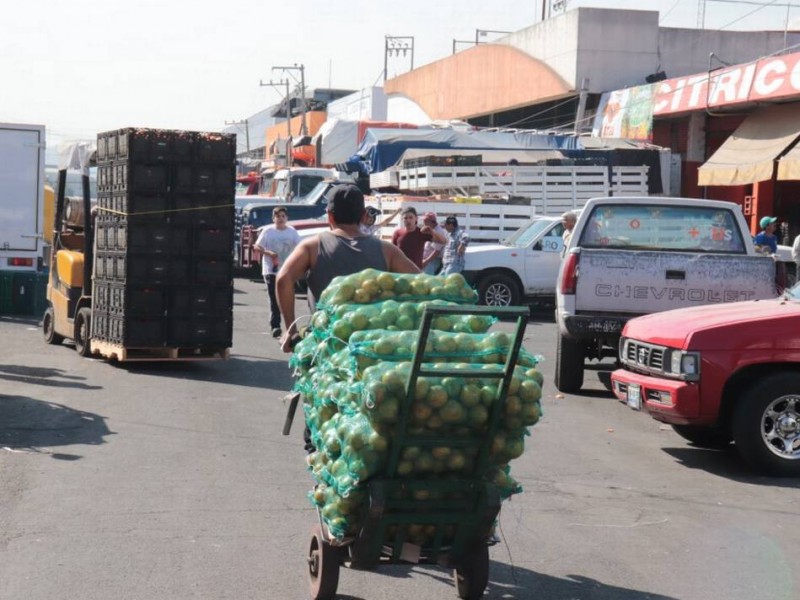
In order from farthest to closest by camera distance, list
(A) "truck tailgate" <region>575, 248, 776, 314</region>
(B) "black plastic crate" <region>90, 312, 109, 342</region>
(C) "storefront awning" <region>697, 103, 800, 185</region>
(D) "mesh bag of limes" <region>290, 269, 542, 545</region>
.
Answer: (C) "storefront awning" <region>697, 103, 800, 185</region>
(B) "black plastic crate" <region>90, 312, 109, 342</region>
(A) "truck tailgate" <region>575, 248, 776, 314</region>
(D) "mesh bag of limes" <region>290, 269, 542, 545</region>

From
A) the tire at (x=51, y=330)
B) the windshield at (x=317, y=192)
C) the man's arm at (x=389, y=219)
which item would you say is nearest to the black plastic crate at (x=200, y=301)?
the tire at (x=51, y=330)

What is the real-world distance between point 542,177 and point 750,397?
18.7 metres

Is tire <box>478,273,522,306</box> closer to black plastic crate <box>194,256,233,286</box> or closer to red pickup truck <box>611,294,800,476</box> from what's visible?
black plastic crate <box>194,256,233,286</box>

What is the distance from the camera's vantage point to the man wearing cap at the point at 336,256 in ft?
21.2

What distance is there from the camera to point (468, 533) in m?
5.39

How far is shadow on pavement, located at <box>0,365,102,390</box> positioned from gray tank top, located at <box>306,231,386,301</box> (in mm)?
6509

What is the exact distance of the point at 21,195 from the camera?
1923cm

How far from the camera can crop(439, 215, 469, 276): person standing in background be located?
67.9 ft

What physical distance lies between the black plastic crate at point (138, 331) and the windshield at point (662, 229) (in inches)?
192

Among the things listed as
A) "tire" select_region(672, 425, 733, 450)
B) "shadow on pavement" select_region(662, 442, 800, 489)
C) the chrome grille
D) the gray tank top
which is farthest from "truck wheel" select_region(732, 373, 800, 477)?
the gray tank top

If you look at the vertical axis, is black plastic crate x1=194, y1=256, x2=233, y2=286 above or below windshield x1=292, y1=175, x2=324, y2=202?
below

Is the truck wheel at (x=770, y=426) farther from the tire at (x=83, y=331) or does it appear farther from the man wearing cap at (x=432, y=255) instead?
the man wearing cap at (x=432, y=255)

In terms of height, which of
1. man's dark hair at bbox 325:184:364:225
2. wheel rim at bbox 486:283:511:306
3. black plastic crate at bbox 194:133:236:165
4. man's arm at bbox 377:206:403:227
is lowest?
wheel rim at bbox 486:283:511:306

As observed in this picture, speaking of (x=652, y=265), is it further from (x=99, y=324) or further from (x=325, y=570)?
(x=325, y=570)
